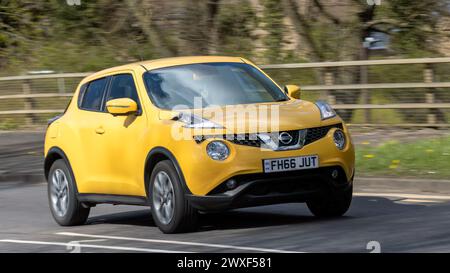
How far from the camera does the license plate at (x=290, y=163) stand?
30.6ft

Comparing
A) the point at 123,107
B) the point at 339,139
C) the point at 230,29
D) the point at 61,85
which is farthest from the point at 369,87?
the point at 123,107

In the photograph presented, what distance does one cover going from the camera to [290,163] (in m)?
9.40

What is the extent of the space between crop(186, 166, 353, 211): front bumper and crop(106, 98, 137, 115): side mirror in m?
1.27

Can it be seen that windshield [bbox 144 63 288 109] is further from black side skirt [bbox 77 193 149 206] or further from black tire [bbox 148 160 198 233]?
black side skirt [bbox 77 193 149 206]

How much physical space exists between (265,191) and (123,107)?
1.73 meters

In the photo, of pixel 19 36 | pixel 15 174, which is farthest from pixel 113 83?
pixel 19 36

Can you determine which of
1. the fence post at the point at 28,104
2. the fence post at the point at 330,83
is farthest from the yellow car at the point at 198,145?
the fence post at the point at 28,104

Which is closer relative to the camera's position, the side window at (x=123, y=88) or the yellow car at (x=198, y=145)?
the yellow car at (x=198, y=145)

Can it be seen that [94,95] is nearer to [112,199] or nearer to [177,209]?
[112,199]

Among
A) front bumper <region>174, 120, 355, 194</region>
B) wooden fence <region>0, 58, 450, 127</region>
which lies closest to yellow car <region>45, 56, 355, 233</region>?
front bumper <region>174, 120, 355, 194</region>

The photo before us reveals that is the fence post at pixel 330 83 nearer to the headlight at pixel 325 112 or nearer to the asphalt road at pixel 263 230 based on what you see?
the asphalt road at pixel 263 230

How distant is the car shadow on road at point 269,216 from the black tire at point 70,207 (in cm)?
30

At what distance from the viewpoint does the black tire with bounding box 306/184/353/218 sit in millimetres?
10047
